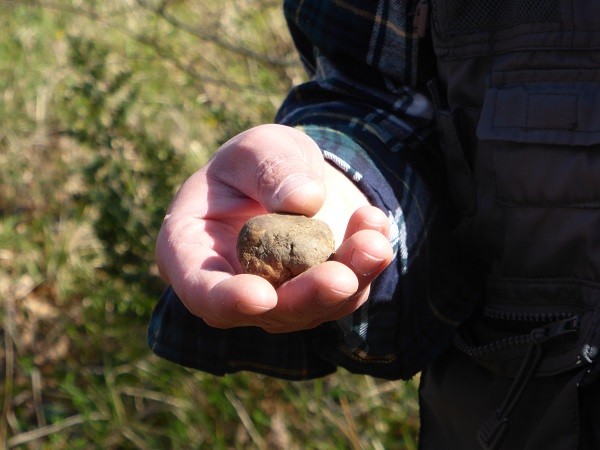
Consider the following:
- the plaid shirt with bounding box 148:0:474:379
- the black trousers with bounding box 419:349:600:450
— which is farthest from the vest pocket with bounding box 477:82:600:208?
the black trousers with bounding box 419:349:600:450

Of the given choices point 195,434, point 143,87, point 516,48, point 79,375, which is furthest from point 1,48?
point 516,48

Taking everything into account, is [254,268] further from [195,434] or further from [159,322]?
[195,434]

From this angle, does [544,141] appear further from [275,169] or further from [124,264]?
[124,264]

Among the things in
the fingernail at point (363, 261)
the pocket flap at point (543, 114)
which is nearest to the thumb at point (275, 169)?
the fingernail at point (363, 261)

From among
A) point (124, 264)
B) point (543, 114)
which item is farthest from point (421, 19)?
point (124, 264)

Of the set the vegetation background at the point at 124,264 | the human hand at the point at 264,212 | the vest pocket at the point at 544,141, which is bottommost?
the vegetation background at the point at 124,264

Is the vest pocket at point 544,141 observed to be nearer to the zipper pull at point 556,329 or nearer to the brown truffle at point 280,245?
the zipper pull at point 556,329

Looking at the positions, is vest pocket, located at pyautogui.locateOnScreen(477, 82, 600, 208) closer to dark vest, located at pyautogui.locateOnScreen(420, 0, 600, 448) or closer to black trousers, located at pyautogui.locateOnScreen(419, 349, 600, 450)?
dark vest, located at pyautogui.locateOnScreen(420, 0, 600, 448)
